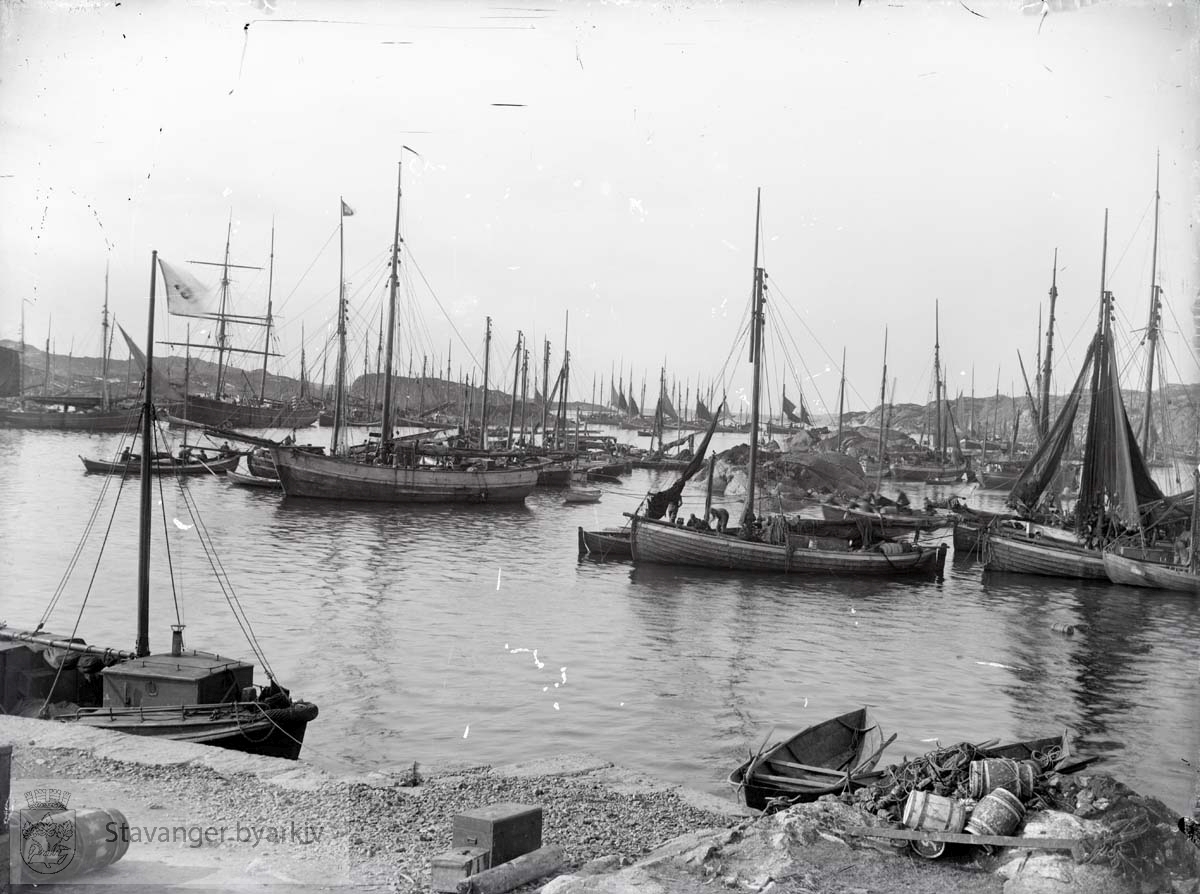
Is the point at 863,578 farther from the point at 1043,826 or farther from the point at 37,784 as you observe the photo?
the point at 37,784

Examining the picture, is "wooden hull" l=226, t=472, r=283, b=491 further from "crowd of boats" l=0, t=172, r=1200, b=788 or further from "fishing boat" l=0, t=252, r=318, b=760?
"fishing boat" l=0, t=252, r=318, b=760

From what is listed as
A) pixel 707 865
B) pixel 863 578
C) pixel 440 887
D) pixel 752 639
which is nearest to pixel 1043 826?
pixel 707 865

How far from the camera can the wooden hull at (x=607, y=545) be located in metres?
40.5

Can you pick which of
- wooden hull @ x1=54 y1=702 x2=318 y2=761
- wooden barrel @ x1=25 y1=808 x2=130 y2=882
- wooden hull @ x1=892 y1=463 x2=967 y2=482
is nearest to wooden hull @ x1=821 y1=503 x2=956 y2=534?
wooden hull @ x1=54 y1=702 x2=318 y2=761

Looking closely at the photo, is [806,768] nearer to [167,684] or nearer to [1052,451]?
[167,684]

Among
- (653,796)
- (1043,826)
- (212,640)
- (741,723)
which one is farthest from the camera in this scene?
(212,640)

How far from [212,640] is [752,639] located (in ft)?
45.7

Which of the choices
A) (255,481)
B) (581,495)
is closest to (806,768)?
(255,481)

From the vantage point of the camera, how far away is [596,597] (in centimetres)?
3262

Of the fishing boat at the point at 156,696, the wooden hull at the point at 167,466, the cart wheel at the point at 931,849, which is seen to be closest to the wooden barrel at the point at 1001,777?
→ the cart wheel at the point at 931,849

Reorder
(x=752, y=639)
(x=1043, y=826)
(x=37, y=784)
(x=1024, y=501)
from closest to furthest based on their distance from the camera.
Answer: (x=1043, y=826), (x=37, y=784), (x=752, y=639), (x=1024, y=501)

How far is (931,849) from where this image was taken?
9.66 meters

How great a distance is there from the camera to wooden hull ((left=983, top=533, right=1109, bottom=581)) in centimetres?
3862

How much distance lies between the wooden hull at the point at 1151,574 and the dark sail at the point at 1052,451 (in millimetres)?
5203
